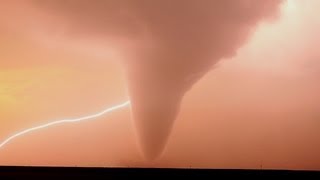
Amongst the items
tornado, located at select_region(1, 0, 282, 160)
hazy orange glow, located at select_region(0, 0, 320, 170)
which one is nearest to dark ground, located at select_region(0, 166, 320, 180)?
hazy orange glow, located at select_region(0, 0, 320, 170)

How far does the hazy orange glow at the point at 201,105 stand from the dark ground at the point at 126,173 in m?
0.02

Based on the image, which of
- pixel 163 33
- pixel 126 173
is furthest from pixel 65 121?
pixel 163 33

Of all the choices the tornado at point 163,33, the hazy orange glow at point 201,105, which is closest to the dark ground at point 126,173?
the hazy orange glow at point 201,105

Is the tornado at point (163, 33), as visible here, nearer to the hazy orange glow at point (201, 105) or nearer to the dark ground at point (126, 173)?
the hazy orange glow at point (201, 105)

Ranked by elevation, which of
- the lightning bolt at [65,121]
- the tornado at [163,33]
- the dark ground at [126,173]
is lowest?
the dark ground at [126,173]

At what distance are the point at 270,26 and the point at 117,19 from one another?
0.55 metres

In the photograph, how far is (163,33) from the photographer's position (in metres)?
1.86

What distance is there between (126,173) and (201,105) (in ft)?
1.18

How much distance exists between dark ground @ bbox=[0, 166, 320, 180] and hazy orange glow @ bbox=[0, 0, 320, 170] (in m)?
0.02

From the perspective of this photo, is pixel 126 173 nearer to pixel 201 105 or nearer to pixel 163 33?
pixel 201 105

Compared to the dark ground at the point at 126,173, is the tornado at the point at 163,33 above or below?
above

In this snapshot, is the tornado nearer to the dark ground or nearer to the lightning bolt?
the lightning bolt

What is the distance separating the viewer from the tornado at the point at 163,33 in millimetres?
1844

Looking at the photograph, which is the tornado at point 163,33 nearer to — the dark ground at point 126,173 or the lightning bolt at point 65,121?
the lightning bolt at point 65,121
